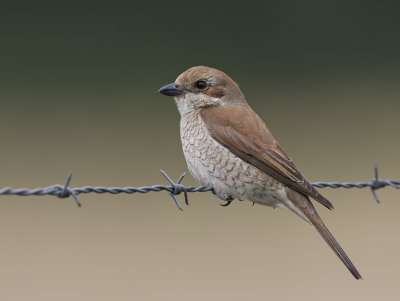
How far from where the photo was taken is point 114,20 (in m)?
10.9

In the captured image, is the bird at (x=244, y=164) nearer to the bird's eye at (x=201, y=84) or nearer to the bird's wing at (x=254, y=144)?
the bird's wing at (x=254, y=144)

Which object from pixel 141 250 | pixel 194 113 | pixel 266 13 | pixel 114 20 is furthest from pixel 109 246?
pixel 266 13

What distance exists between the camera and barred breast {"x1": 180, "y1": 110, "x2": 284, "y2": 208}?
4.54m

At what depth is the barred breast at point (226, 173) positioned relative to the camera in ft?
14.9

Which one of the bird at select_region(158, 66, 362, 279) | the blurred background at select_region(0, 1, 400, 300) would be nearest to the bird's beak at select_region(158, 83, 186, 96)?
the bird at select_region(158, 66, 362, 279)

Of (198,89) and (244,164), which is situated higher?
(198,89)

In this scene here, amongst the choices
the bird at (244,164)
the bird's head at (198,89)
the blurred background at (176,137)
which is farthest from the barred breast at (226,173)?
the blurred background at (176,137)

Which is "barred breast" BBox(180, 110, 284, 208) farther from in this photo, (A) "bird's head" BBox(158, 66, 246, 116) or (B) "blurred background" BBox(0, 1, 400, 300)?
(B) "blurred background" BBox(0, 1, 400, 300)

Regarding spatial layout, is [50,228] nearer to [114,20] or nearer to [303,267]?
[303,267]

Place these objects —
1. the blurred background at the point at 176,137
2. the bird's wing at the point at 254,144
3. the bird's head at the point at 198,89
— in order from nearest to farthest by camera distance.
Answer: the bird's wing at the point at 254,144, the bird's head at the point at 198,89, the blurred background at the point at 176,137

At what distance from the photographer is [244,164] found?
4.58 m

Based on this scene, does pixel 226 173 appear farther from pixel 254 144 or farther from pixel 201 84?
pixel 201 84

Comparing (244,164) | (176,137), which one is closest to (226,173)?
(244,164)

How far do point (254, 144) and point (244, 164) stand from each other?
15cm
